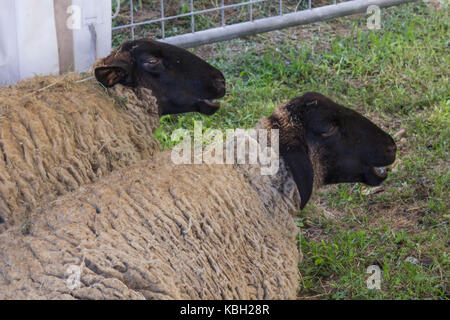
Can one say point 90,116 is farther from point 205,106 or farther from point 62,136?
point 205,106

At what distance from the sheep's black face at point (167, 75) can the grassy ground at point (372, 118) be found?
94 centimetres

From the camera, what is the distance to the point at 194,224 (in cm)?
328

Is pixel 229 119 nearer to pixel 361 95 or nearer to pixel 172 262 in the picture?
pixel 361 95

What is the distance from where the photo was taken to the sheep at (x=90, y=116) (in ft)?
11.9

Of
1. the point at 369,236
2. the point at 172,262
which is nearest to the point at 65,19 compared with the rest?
the point at 172,262

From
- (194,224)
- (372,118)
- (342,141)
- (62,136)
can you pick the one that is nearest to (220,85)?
(342,141)

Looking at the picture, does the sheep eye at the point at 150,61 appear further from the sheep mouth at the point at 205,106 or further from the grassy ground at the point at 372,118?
the grassy ground at the point at 372,118

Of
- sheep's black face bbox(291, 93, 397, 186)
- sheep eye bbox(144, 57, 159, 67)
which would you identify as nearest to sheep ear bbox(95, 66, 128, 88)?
sheep eye bbox(144, 57, 159, 67)

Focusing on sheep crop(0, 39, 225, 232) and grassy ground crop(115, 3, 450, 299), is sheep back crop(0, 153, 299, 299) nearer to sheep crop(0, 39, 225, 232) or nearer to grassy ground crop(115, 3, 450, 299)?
sheep crop(0, 39, 225, 232)

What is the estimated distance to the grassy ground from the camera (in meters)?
4.11

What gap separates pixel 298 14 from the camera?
6176 mm

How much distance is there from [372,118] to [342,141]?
1.96 m

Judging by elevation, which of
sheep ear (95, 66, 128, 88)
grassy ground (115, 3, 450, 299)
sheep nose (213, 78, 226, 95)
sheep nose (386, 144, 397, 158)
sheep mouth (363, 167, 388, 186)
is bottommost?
grassy ground (115, 3, 450, 299)
